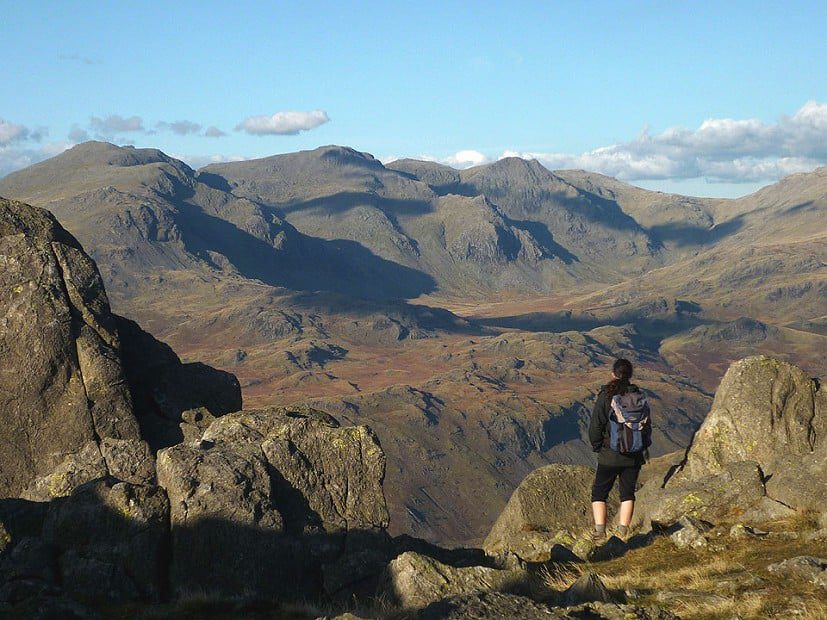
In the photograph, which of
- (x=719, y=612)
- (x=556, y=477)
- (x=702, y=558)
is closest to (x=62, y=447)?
(x=556, y=477)

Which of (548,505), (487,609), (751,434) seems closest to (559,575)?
(487,609)

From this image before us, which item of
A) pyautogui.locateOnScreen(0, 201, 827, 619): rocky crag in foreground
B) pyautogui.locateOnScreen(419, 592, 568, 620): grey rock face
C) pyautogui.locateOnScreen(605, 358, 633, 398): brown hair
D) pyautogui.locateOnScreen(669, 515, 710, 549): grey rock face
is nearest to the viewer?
pyautogui.locateOnScreen(419, 592, 568, 620): grey rock face

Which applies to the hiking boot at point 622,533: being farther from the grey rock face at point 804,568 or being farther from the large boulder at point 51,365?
the large boulder at point 51,365

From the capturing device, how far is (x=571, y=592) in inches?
556

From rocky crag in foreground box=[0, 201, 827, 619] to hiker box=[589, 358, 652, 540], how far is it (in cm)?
179

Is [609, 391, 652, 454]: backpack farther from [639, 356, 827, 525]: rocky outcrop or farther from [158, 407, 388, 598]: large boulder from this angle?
[158, 407, 388, 598]: large boulder

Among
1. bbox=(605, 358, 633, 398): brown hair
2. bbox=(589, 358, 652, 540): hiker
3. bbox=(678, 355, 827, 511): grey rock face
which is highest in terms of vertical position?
bbox=(605, 358, 633, 398): brown hair

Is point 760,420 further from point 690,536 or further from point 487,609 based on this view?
point 487,609

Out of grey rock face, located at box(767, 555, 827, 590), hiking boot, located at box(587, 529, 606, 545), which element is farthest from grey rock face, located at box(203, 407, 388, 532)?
grey rock face, located at box(767, 555, 827, 590)

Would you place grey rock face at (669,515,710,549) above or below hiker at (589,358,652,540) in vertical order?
below

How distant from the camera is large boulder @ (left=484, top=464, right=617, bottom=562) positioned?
3266 cm

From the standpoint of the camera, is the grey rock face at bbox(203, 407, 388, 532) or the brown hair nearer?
the brown hair

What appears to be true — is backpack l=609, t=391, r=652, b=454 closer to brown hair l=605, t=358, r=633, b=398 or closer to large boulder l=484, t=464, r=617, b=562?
brown hair l=605, t=358, r=633, b=398

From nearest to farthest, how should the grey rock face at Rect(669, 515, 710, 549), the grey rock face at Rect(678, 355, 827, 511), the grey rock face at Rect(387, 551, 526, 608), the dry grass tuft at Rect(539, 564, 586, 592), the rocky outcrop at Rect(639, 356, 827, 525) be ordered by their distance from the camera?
the grey rock face at Rect(387, 551, 526, 608) → the dry grass tuft at Rect(539, 564, 586, 592) → the grey rock face at Rect(669, 515, 710, 549) → the rocky outcrop at Rect(639, 356, 827, 525) → the grey rock face at Rect(678, 355, 827, 511)
